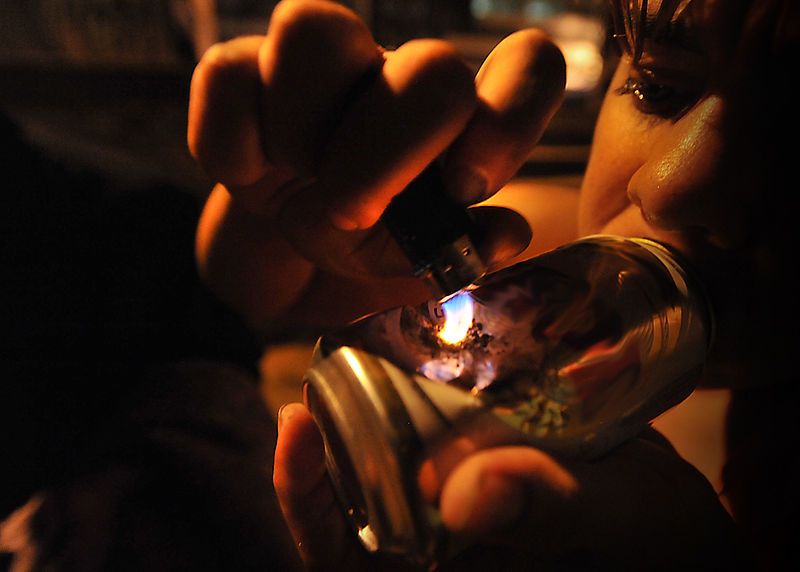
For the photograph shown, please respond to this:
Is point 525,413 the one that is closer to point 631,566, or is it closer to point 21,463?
point 631,566

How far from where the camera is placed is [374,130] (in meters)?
0.19

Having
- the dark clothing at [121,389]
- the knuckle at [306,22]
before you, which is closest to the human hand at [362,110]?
the knuckle at [306,22]

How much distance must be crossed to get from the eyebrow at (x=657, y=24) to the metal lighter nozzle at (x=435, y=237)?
10 centimetres

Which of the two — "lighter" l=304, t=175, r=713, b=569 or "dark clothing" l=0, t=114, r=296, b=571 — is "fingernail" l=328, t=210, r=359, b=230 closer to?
"lighter" l=304, t=175, r=713, b=569

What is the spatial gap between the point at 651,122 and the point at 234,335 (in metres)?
0.35

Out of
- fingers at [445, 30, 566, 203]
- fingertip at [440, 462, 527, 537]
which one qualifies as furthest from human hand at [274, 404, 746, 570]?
fingers at [445, 30, 566, 203]

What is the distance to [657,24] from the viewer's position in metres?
0.20

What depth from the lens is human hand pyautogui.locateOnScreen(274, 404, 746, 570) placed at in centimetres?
17

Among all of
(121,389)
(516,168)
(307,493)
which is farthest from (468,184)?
(121,389)

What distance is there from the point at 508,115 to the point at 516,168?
2 cm

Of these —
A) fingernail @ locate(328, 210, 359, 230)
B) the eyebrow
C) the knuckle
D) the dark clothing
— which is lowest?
the dark clothing

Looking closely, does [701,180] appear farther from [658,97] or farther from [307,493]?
[307,493]

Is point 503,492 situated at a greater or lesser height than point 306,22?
lesser

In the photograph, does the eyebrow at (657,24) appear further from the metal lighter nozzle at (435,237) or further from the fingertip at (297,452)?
the fingertip at (297,452)
